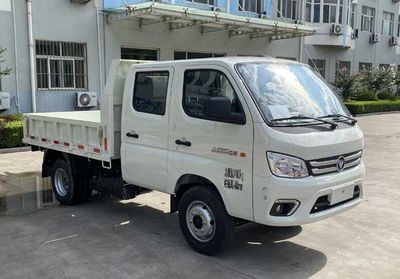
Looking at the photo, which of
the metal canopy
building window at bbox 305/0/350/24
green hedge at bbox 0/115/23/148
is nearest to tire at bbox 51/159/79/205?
green hedge at bbox 0/115/23/148

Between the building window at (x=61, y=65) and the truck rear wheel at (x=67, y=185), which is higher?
the building window at (x=61, y=65)

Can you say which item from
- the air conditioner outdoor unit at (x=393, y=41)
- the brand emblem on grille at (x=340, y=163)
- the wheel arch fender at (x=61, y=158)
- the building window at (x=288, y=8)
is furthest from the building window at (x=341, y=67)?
the brand emblem on grille at (x=340, y=163)

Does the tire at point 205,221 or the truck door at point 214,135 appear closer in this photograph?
the truck door at point 214,135

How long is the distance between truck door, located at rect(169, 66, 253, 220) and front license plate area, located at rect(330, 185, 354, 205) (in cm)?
85

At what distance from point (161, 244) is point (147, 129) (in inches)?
51.9

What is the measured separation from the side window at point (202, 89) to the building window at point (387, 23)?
3098 cm

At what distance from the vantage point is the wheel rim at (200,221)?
4809mm

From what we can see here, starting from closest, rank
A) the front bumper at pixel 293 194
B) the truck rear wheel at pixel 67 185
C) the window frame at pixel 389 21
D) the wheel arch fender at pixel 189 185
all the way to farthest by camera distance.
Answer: the front bumper at pixel 293 194
the wheel arch fender at pixel 189 185
the truck rear wheel at pixel 67 185
the window frame at pixel 389 21

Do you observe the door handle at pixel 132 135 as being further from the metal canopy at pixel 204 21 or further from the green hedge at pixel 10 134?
the metal canopy at pixel 204 21

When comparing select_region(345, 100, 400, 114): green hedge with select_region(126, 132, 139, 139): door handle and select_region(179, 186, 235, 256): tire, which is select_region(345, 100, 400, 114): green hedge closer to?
select_region(126, 132, 139, 139): door handle

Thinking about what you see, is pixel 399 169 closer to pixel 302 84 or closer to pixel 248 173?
pixel 302 84

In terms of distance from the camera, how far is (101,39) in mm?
15898

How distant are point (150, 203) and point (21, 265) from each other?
2.60 meters

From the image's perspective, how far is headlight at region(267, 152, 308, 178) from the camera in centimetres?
423
